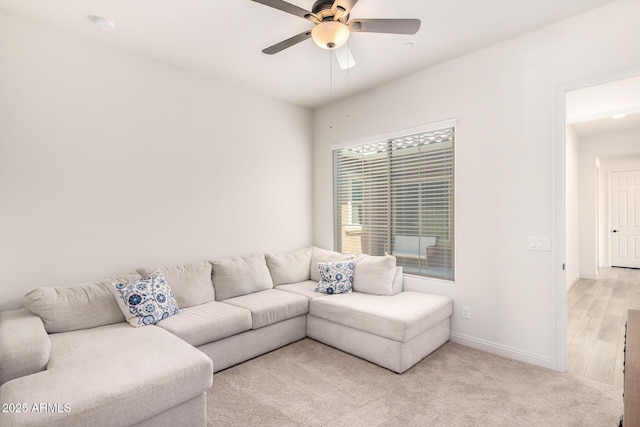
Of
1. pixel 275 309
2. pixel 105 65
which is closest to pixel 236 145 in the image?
pixel 105 65

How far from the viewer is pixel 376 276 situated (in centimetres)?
346

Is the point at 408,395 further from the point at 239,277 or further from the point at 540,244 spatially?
the point at 239,277

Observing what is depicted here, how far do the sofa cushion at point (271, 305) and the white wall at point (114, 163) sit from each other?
0.73m

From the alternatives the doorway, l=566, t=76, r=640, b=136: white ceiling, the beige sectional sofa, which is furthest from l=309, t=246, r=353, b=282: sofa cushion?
l=566, t=76, r=640, b=136: white ceiling

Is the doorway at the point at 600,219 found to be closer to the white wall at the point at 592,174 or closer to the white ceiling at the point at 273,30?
the white wall at the point at 592,174

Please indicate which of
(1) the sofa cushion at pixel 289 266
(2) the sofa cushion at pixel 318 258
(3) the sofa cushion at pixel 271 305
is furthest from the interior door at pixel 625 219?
(3) the sofa cushion at pixel 271 305

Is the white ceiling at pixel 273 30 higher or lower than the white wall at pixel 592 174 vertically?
higher

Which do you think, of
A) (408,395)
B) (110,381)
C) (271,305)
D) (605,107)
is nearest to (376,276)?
(271,305)

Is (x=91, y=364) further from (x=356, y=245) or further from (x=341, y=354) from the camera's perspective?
(x=356, y=245)

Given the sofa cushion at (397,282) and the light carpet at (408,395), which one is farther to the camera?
the sofa cushion at (397,282)

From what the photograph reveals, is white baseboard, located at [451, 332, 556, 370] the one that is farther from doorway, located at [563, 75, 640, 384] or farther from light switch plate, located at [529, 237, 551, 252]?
light switch plate, located at [529, 237, 551, 252]

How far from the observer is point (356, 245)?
4.39m

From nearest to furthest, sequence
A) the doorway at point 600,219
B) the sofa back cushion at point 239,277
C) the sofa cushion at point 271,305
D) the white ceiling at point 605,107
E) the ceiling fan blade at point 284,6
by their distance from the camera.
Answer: the ceiling fan blade at point 284,6 → the sofa cushion at point 271,305 → the doorway at point 600,219 → the sofa back cushion at point 239,277 → the white ceiling at point 605,107

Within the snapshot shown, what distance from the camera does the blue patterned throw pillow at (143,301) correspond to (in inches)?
102
